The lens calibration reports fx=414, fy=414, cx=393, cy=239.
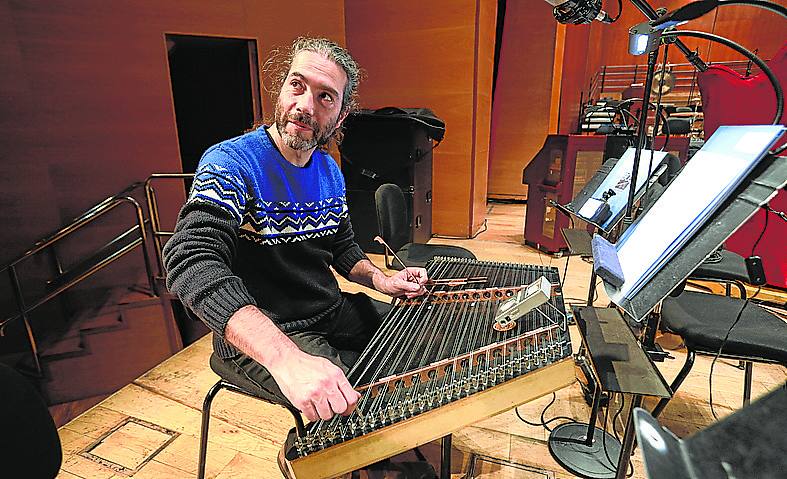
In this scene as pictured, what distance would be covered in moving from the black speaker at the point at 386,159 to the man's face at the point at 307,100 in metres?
2.10

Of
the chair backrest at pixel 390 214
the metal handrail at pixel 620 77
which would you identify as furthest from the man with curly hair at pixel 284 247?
the metal handrail at pixel 620 77

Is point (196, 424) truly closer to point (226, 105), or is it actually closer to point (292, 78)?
point (292, 78)

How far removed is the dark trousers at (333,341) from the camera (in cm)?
106

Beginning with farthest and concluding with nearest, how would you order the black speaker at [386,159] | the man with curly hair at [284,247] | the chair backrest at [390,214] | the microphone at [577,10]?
the black speaker at [386,159], the chair backrest at [390,214], the microphone at [577,10], the man with curly hair at [284,247]

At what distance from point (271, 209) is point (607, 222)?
1262mm

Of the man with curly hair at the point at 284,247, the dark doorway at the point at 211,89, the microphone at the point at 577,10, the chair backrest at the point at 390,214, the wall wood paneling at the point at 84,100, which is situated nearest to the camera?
the man with curly hair at the point at 284,247

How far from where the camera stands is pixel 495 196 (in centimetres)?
604

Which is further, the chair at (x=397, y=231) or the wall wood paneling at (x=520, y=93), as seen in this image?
the wall wood paneling at (x=520, y=93)

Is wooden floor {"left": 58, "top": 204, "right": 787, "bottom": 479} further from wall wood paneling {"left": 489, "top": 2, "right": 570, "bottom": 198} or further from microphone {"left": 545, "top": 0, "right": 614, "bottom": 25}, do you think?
wall wood paneling {"left": 489, "top": 2, "right": 570, "bottom": 198}

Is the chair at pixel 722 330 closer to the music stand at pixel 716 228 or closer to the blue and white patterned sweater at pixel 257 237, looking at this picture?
the music stand at pixel 716 228

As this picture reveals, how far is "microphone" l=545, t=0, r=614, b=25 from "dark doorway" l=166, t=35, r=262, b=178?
3.13 metres

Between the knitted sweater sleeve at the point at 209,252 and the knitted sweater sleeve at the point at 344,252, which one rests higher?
the knitted sweater sleeve at the point at 209,252

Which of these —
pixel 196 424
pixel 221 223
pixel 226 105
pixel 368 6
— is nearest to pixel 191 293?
pixel 221 223

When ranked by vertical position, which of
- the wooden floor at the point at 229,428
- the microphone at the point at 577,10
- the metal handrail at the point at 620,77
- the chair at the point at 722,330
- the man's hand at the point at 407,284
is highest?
the metal handrail at the point at 620,77
